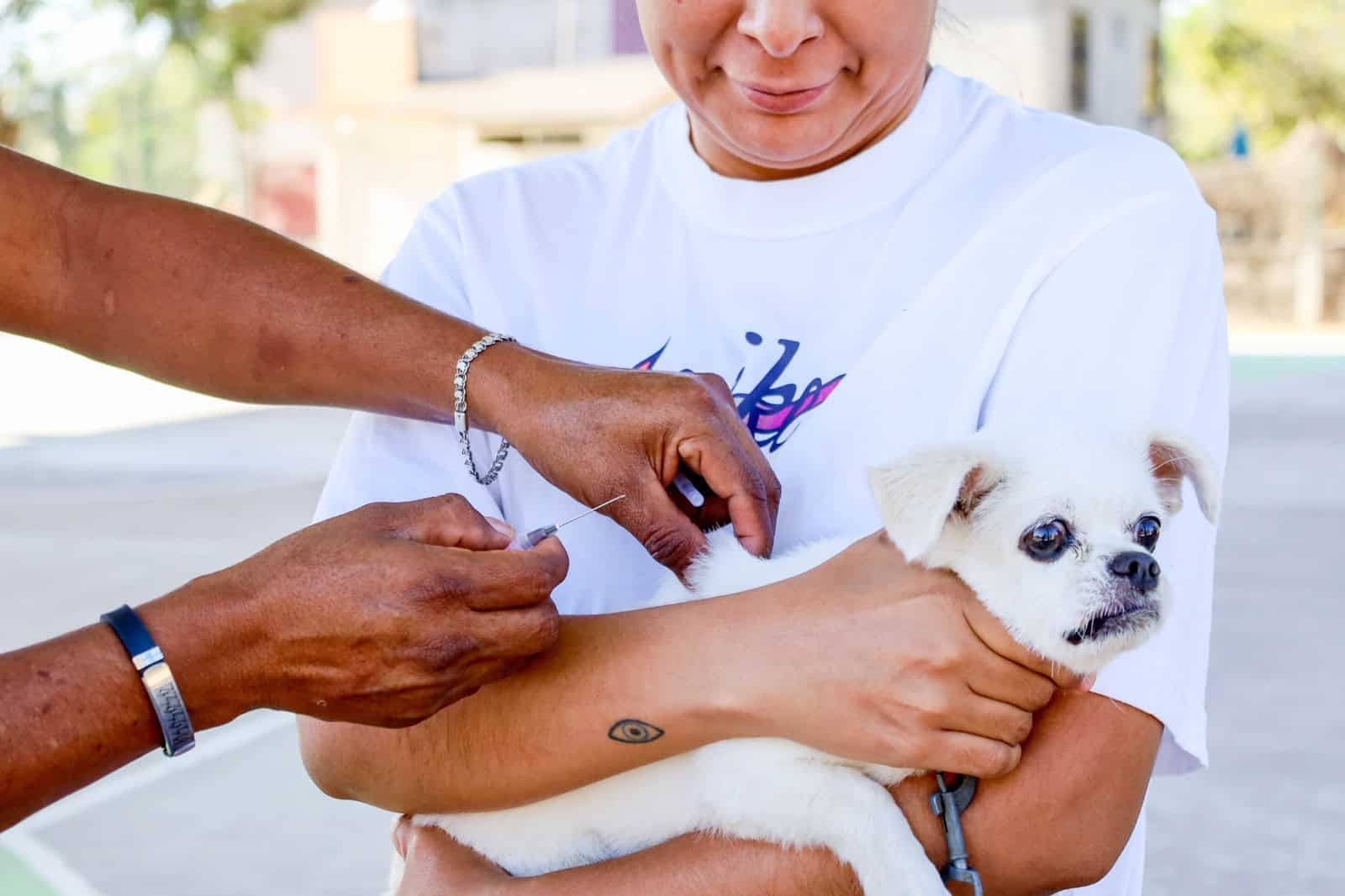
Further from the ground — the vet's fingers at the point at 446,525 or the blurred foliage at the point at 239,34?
the blurred foliage at the point at 239,34

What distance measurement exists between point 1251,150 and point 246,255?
107 feet

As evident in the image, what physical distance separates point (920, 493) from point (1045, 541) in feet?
0.58

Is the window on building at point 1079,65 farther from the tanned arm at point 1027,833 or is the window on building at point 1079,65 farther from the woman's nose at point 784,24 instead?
the tanned arm at point 1027,833

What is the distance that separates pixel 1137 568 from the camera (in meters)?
A: 1.56

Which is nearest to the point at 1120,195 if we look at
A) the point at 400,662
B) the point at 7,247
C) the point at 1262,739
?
the point at 400,662

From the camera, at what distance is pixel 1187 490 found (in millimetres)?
1745

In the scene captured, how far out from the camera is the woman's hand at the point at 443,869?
182 cm

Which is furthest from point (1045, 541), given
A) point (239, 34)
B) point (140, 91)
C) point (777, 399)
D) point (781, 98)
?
point (140, 91)

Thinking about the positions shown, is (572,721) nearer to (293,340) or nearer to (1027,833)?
(1027,833)

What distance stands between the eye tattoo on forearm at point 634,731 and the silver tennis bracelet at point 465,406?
0.39 meters

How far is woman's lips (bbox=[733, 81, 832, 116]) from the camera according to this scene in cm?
187

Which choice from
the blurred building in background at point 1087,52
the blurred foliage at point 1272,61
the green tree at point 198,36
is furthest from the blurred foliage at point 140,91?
the blurred foliage at point 1272,61

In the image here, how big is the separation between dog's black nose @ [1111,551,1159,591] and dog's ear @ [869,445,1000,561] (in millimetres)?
180

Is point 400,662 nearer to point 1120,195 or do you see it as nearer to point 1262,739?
point 1120,195
